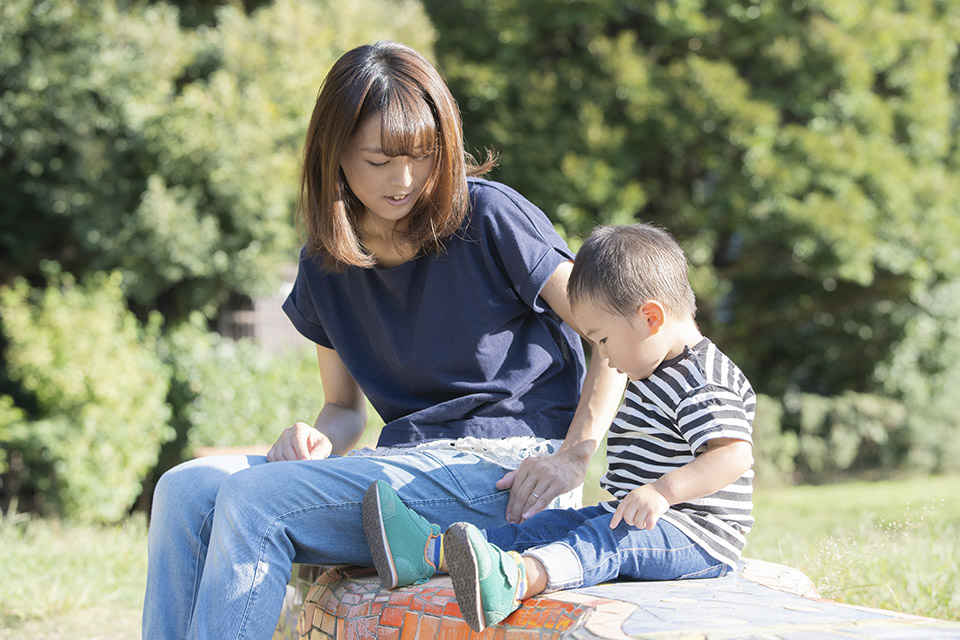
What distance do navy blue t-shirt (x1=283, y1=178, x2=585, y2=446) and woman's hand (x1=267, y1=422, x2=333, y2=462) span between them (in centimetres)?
15

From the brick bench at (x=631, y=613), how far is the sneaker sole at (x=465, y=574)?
A: 0.09 metres

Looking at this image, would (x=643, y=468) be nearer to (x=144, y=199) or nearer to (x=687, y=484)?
(x=687, y=484)

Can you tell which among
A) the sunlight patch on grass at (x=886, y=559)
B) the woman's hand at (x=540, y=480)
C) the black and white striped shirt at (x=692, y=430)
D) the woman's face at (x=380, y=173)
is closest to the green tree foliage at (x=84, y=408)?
the sunlight patch on grass at (x=886, y=559)

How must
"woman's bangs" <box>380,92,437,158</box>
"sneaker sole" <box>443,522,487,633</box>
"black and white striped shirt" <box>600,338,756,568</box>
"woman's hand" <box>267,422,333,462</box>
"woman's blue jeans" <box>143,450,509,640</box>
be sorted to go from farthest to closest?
"woman's hand" <box>267,422,333,462</box> → "woman's bangs" <box>380,92,437,158</box> → "black and white striped shirt" <box>600,338,756,568</box> → "woman's blue jeans" <box>143,450,509,640</box> → "sneaker sole" <box>443,522,487,633</box>

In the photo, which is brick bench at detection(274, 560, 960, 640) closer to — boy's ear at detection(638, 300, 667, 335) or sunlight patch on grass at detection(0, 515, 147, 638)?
boy's ear at detection(638, 300, 667, 335)

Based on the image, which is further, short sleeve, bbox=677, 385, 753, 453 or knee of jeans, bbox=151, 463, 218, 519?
knee of jeans, bbox=151, 463, 218, 519

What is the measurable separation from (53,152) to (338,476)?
24.5 ft

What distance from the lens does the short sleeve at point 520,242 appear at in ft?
7.20

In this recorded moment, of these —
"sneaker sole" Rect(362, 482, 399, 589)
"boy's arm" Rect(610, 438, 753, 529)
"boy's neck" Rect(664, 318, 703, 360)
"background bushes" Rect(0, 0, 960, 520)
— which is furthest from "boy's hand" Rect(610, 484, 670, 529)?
"background bushes" Rect(0, 0, 960, 520)

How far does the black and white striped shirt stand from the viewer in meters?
1.90

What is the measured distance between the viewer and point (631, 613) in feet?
5.21

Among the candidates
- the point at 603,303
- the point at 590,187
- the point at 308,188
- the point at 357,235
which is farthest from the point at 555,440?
the point at 590,187

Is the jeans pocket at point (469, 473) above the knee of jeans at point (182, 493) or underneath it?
above

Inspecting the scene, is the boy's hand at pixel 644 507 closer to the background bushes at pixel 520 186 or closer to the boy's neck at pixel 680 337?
the boy's neck at pixel 680 337
